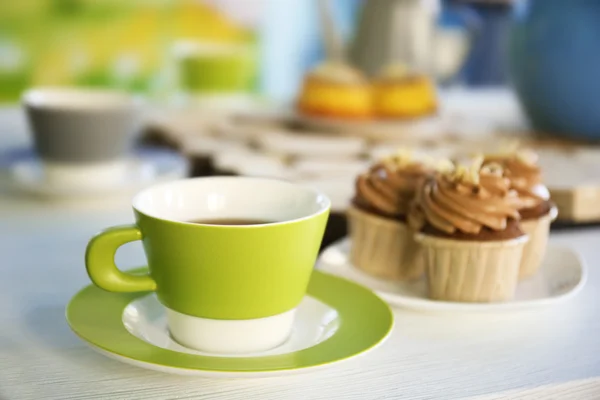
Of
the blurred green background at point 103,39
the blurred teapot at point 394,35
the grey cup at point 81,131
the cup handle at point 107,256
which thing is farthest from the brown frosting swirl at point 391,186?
the blurred green background at point 103,39

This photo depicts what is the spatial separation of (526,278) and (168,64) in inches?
124

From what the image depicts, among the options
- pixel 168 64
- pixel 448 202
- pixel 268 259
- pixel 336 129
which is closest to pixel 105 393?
pixel 268 259

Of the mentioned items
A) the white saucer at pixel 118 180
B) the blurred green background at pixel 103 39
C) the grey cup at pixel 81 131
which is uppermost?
the grey cup at pixel 81 131

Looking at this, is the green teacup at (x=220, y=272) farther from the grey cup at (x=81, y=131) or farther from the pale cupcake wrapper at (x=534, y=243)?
the grey cup at (x=81, y=131)

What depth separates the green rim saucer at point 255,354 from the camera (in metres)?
0.48

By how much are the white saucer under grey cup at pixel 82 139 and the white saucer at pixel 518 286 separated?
322 mm

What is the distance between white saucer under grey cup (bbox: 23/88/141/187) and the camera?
883 mm

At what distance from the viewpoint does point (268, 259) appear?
0.51 m

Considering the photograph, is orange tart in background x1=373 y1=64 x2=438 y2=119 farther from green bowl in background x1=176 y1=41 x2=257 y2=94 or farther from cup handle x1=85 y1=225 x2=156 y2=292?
cup handle x1=85 y1=225 x2=156 y2=292

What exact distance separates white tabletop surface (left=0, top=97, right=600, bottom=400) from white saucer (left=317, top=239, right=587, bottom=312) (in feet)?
0.04

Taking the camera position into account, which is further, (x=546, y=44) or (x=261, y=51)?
(x=261, y=51)

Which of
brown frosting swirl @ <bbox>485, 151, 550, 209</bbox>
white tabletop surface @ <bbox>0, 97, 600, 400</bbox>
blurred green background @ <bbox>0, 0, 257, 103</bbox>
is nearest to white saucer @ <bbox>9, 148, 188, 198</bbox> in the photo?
white tabletop surface @ <bbox>0, 97, 600, 400</bbox>

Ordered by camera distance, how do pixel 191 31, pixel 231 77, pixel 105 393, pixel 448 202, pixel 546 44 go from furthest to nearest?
pixel 191 31, pixel 231 77, pixel 546 44, pixel 448 202, pixel 105 393

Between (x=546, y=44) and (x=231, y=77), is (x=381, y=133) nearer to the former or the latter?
(x=546, y=44)
